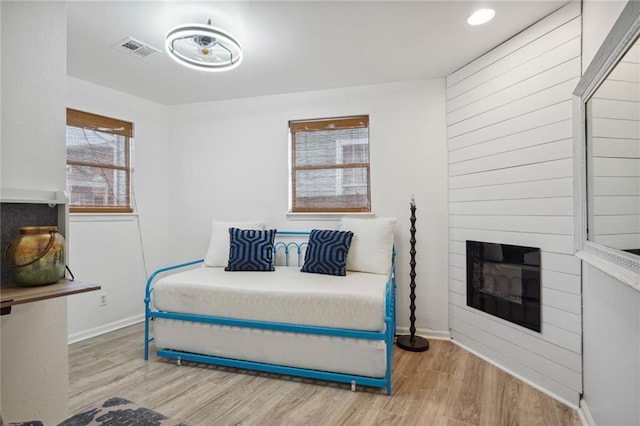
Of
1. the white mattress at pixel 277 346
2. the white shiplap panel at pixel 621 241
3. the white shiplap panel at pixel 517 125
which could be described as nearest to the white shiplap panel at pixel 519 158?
the white shiplap panel at pixel 517 125

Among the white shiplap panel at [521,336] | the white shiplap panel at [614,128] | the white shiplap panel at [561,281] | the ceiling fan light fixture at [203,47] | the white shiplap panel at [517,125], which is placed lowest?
the white shiplap panel at [521,336]

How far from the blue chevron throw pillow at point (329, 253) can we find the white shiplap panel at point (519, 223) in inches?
40.4

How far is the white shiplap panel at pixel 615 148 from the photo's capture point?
1.23 metres

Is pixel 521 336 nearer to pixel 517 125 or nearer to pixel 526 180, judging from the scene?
pixel 526 180

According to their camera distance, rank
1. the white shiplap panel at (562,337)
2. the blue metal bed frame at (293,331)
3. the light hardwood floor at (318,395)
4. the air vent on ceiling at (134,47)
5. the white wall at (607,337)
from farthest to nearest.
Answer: the air vent on ceiling at (134,47)
the blue metal bed frame at (293,331)
the white shiplap panel at (562,337)
the light hardwood floor at (318,395)
the white wall at (607,337)

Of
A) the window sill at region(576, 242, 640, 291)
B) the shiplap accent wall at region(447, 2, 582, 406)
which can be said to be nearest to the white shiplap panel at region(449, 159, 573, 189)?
the shiplap accent wall at region(447, 2, 582, 406)

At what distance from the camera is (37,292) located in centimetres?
117

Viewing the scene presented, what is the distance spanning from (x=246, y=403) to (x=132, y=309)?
7.33 feet

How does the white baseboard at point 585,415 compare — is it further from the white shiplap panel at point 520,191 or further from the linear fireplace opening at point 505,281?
the white shiplap panel at point 520,191

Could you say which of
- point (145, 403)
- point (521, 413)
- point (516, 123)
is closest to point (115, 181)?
point (145, 403)

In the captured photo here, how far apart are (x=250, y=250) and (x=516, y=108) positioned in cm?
251

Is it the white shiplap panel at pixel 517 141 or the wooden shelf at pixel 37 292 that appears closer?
the wooden shelf at pixel 37 292

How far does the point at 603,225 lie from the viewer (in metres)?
1.58

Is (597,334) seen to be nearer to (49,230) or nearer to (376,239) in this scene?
(376,239)
